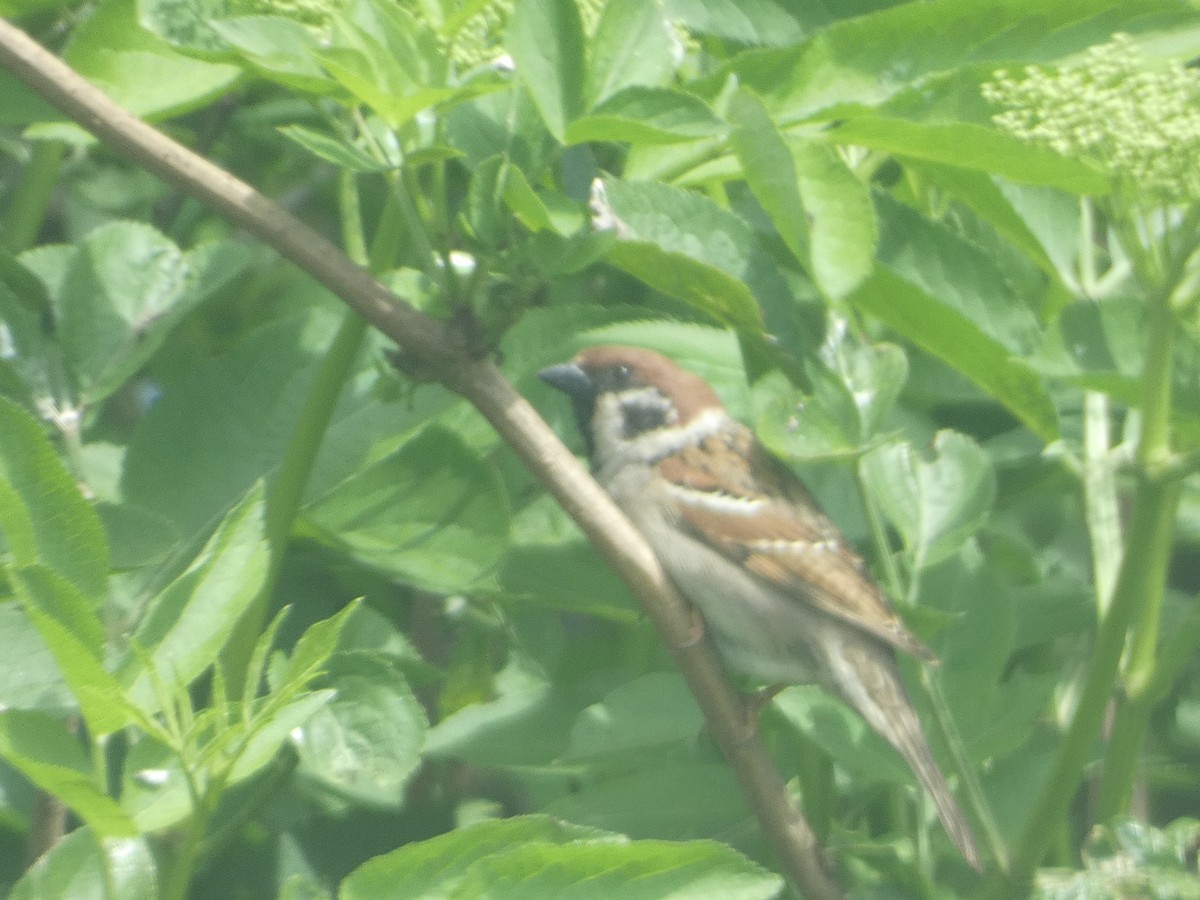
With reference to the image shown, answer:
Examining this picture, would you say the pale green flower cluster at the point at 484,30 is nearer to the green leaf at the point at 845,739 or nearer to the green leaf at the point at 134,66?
the green leaf at the point at 134,66

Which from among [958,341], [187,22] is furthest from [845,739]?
[187,22]

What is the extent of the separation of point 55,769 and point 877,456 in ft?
2.84

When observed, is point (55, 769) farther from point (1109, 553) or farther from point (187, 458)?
point (1109, 553)

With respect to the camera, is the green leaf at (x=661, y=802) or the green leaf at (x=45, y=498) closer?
the green leaf at (x=45, y=498)

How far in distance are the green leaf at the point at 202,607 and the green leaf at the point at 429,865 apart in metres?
0.15

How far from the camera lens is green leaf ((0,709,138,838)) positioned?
0.79 meters

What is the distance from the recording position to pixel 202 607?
0.90 m

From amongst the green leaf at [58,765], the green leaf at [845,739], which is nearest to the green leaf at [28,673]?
the green leaf at [58,765]

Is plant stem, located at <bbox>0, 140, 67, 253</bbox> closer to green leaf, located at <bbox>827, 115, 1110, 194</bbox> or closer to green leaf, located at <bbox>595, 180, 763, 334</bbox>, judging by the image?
green leaf, located at <bbox>595, 180, 763, 334</bbox>

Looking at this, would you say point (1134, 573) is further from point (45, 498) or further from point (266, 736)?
point (45, 498)

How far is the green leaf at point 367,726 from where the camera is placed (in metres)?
1.10

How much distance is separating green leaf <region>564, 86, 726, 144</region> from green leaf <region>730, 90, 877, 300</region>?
24mm

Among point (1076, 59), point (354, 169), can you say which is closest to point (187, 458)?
point (354, 169)

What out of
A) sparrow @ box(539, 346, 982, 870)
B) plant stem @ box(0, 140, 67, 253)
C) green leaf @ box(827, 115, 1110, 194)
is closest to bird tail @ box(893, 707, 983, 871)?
sparrow @ box(539, 346, 982, 870)
